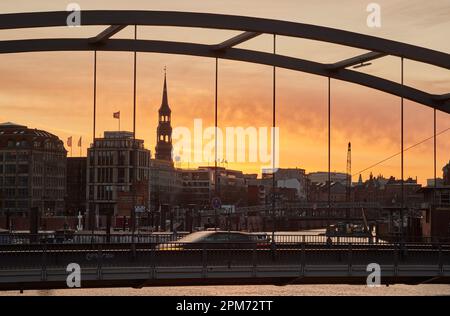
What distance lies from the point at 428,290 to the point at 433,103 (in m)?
26.8

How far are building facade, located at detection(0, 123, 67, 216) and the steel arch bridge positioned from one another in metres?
82.8

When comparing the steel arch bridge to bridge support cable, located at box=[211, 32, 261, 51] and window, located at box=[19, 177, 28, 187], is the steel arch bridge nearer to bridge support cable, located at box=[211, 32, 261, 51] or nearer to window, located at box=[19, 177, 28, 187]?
bridge support cable, located at box=[211, 32, 261, 51]

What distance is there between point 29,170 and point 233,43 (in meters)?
90.6

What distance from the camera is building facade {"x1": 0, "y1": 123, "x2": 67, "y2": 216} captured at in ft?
373

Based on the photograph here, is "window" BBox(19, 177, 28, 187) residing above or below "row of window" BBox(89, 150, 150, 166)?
below

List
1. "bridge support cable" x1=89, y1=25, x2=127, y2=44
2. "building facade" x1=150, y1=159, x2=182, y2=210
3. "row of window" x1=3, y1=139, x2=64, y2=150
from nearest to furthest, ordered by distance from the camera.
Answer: "bridge support cable" x1=89, y1=25, x2=127, y2=44 < "row of window" x1=3, y1=139, x2=64, y2=150 < "building facade" x1=150, y1=159, x2=182, y2=210

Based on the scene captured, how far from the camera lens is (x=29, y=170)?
11506 cm

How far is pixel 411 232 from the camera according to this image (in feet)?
236

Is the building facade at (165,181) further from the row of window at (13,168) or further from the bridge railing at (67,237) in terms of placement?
the bridge railing at (67,237)

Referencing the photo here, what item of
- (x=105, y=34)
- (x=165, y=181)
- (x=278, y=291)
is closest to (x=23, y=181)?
(x=165, y=181)

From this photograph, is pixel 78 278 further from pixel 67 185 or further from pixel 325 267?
pixel 67 185

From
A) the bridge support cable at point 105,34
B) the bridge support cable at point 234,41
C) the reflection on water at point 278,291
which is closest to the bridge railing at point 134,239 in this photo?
the reflection on water at point 278,291

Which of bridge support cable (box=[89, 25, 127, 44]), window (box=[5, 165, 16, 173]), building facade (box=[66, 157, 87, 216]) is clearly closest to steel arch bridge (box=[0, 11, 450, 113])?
bridge support cable (box=[89, 25, 127, 44])
